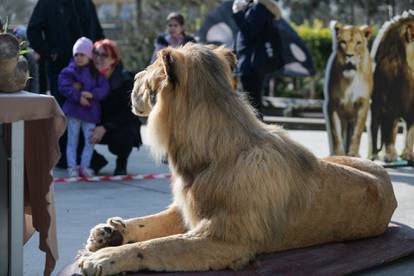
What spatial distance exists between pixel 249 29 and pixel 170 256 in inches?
251

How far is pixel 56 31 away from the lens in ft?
31.6

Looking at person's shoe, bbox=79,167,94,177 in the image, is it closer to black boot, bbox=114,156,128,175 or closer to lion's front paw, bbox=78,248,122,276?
black boot, bbox=114,156,128,175

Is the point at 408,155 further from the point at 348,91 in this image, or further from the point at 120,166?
the point at 120,166

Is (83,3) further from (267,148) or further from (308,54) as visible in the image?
(308,54)

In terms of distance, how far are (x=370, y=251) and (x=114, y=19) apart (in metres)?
22.8

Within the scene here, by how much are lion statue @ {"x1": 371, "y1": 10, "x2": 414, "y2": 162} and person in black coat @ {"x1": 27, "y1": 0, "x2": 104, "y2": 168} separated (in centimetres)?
372

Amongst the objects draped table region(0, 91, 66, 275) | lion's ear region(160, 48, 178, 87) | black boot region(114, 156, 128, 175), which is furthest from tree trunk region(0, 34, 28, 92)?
black boot region(114, 156, 128, 175)

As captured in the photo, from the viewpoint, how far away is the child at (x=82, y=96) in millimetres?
9039

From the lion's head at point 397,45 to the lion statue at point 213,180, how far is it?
5.80m

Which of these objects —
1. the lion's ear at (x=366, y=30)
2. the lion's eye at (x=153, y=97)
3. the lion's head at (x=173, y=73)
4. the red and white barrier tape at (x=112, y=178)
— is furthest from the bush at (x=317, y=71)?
the lion's eye at (x=153, y=97)

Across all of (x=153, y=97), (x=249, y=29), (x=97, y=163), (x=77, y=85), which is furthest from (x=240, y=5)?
(x=153, y=97)

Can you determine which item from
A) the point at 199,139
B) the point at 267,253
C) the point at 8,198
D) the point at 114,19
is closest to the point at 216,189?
the point at 199,139

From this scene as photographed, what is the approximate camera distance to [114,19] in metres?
26.7

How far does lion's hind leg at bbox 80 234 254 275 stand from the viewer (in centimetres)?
392
